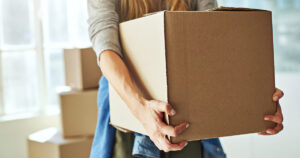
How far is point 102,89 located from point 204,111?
391mm

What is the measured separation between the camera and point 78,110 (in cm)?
197

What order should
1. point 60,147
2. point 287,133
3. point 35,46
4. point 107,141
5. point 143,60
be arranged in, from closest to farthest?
point 143,60 → point 107,141 → point 287,133 → point 60,147 → point 35,46

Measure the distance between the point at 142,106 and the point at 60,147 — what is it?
4.30 ft

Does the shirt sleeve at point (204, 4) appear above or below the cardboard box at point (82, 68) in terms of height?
above

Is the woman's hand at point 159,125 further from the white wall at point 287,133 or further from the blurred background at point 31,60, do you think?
the blurred background at point 31,60

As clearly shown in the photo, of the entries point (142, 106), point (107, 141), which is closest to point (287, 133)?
point (107, 141)

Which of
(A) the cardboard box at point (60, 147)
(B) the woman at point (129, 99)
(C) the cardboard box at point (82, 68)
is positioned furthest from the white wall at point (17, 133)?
(B) the woman at point (129, 99)

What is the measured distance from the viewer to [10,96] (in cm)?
272

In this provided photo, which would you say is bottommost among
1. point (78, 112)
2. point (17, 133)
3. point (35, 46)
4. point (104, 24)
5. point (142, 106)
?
point (17, 133)

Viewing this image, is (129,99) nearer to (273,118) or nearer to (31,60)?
(273,118)

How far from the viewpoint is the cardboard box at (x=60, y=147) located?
1.92 meters

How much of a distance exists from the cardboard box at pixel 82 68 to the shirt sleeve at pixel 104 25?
1006 millimetres

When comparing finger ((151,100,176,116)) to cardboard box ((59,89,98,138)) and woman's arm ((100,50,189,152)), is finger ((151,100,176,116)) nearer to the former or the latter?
woman's arm ((100,50,189,152))

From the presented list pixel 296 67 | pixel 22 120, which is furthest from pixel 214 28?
pixel 22 120
